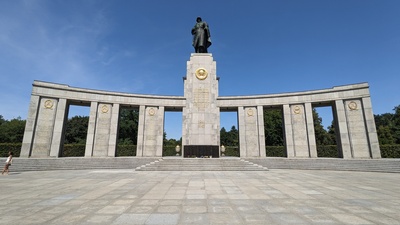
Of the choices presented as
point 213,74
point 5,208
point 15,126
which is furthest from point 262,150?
point 15,126

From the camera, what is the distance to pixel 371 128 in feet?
79.7

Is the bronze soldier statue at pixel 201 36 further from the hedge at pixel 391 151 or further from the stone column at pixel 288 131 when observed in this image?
the hedge at pixel 391 151

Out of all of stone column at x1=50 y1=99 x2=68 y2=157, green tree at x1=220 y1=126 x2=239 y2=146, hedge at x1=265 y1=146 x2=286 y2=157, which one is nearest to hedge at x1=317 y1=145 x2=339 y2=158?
hedge at x1=265 y1=146 x2=286 y2=157

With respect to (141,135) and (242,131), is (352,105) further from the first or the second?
(141,135)

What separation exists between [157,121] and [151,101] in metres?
3.55

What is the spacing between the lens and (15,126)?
53781 mm

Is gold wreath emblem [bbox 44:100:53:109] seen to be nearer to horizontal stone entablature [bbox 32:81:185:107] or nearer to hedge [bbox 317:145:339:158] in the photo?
horizontal stone entablature [bbox 32:81:185:107]

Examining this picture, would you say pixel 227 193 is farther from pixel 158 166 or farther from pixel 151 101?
pixel 151 101

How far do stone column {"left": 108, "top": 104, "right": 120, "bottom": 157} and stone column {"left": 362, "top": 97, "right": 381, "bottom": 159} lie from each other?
3605 cm

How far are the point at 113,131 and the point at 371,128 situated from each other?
36.7m

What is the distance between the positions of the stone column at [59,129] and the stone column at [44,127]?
0.46 meters

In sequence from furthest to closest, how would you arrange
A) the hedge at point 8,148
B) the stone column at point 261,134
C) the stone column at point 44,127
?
the stone column at point 261,134 < the hedge at point 8,148 < the stone column at point 44,127

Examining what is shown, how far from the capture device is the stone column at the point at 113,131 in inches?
1059

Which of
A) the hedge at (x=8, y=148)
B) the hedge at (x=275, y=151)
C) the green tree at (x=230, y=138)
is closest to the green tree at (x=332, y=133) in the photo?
the hedge at (x=275, y=151)
